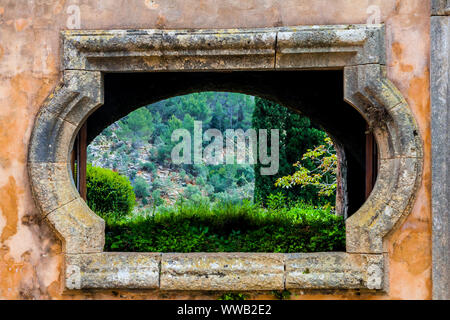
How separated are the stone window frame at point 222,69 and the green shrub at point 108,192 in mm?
4579

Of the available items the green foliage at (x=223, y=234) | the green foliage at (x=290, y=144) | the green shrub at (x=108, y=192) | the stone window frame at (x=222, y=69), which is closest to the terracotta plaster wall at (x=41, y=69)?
the stone window frame at (x=222, y=69)

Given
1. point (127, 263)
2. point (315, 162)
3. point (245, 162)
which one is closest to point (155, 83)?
point (127, 263)

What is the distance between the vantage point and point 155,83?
5793 mm

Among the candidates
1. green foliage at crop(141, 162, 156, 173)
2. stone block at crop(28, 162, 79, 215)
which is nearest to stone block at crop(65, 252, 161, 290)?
stone block at crop(28, 162, 79, 215)

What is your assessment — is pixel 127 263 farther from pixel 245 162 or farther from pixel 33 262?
pixel 245 162

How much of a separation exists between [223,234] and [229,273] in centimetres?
121

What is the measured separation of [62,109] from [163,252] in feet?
4.13

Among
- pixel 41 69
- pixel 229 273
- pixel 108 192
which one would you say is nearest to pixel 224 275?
pixel 229 273

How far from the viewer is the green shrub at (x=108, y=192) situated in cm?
795

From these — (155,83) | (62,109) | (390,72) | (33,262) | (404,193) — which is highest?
(155,83)

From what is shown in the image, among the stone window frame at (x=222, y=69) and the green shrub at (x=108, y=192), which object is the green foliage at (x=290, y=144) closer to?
the green shrub at (x=108, y=192)

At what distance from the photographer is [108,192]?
8242 mm

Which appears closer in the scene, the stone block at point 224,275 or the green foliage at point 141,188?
the stone block at point 224,275

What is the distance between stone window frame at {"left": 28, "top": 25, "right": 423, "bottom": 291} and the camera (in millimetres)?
3168
